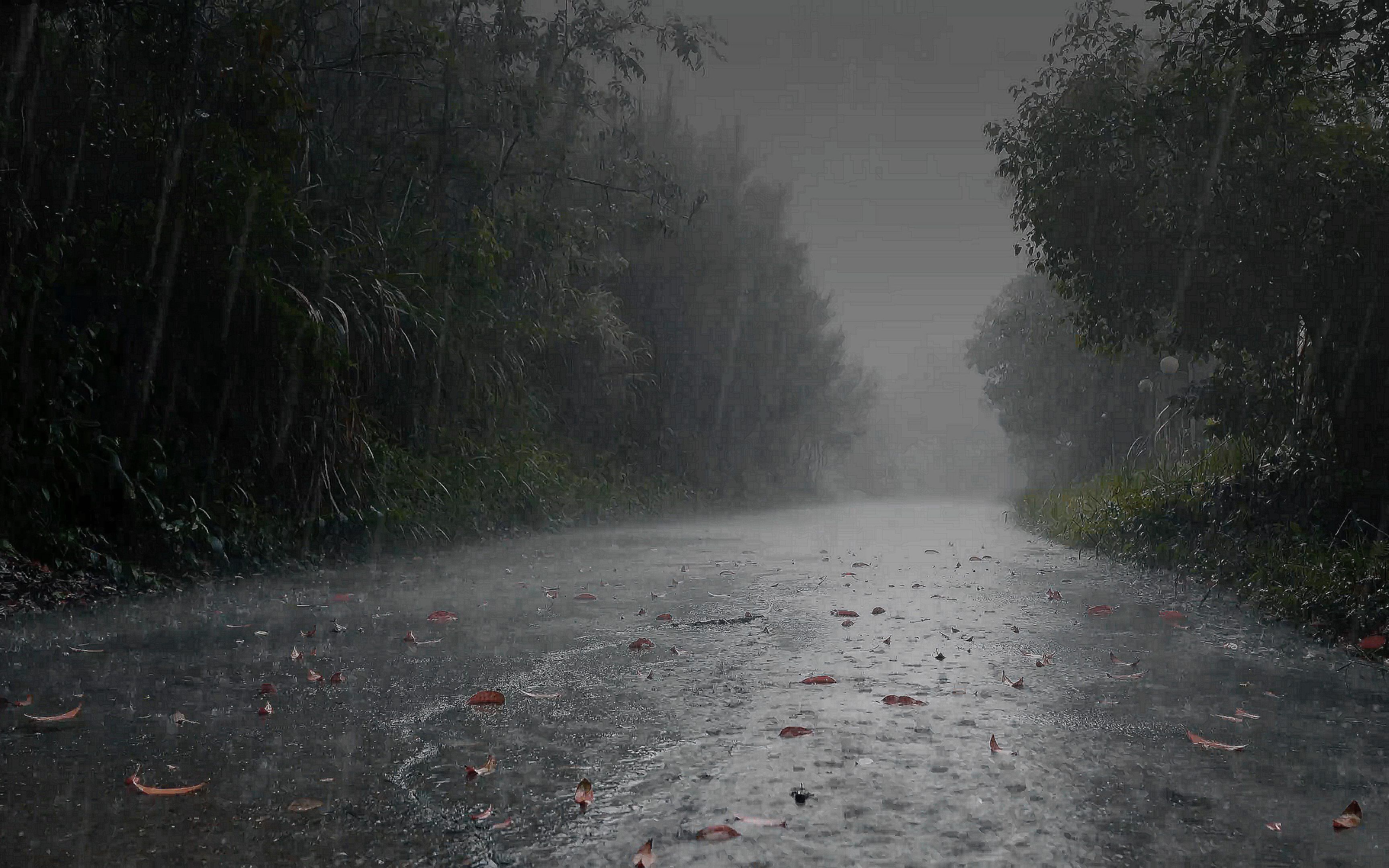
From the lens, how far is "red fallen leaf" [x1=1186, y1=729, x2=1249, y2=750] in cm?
385

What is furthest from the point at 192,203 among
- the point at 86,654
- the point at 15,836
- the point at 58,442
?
the point at 15,836

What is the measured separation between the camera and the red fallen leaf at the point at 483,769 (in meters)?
3.43

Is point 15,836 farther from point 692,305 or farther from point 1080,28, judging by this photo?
point 692,305

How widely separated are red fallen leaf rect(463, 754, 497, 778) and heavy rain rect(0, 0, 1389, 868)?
2cm

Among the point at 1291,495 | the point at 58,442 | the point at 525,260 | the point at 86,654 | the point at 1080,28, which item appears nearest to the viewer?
the point at 86,654

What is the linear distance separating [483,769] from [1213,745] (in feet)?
8.55

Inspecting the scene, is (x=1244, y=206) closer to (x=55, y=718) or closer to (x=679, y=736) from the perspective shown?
(x=679, y=736)

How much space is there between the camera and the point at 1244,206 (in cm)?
1060

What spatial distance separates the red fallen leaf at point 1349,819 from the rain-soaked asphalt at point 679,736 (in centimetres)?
3

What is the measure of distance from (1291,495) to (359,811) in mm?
8849

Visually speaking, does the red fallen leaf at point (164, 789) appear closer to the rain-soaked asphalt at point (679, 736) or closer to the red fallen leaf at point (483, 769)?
the rain-soaked asphalt at point (679, 736)

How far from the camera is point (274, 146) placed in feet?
34.2

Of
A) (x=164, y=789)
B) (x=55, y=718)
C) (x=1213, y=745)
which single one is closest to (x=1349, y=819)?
(x=1213, y=745)

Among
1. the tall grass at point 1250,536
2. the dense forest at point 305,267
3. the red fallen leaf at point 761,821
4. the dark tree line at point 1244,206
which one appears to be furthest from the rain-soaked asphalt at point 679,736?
the dark tree line at point 1244,206
